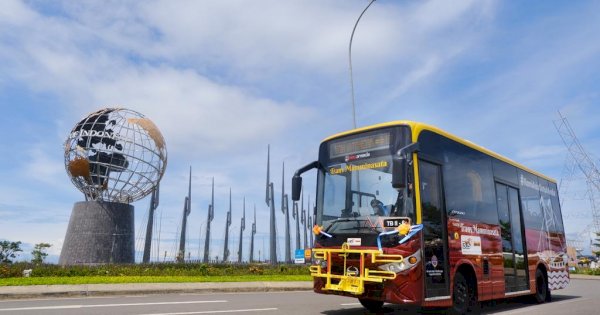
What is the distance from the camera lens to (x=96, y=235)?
29.5 metres

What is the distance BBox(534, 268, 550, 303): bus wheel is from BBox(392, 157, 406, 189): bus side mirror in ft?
23.9

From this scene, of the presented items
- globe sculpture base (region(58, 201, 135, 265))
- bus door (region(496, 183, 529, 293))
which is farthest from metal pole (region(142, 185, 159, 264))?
bus door (region(496, 183, 529, 293))

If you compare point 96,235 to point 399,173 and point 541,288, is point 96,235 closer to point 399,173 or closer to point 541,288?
point 541,288

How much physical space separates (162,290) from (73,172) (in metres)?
21.3

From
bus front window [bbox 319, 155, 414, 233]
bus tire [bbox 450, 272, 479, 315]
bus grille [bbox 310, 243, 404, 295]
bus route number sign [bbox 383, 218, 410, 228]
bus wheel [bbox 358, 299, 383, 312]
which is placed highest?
bus front window [bbox 319, 155, 414, 233]

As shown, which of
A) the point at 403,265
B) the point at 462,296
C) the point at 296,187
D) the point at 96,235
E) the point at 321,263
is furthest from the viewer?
the point at 96,235

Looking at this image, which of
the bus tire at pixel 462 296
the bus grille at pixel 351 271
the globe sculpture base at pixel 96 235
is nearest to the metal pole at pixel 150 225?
the globe sculpture base at pixel 96 235

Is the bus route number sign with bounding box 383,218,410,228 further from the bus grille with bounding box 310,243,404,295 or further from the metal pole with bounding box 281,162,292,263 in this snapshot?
the metal pole with bounding box 281,162,292,263

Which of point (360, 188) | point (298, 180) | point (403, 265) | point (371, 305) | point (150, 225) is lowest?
point (371, 305)

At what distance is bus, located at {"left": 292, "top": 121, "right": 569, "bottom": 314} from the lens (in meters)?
7.48

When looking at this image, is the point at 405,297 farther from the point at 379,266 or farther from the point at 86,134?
the point at 86,134

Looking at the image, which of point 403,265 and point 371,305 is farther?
point 371,305

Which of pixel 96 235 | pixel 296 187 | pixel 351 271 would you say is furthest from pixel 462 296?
pixel 96 235

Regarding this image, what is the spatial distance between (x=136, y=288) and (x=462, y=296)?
952cm
